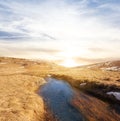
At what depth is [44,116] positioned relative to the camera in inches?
1276

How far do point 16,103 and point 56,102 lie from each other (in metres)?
8.86

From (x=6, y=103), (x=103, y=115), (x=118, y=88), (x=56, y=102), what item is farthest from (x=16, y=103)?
(x=118, y=88)

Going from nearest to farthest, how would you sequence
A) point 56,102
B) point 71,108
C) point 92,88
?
point 71,108
point 56,102
point 92,88

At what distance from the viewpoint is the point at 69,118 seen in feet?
104

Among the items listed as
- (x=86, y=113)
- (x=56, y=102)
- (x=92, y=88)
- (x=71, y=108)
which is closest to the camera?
(x=86, y=113)

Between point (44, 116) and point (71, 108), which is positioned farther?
point (71, 108)

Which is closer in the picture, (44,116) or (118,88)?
(44,116)

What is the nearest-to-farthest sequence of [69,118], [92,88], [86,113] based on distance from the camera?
[69,118] < [86,113] < [92,88]

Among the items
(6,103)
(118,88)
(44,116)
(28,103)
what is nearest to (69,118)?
(44,116)

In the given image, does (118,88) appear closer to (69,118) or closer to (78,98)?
(78,98)

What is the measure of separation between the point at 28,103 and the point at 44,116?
4943 mm

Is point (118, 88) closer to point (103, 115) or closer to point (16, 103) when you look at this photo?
point (103, 115)

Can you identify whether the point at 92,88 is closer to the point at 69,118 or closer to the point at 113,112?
the point at 113,112

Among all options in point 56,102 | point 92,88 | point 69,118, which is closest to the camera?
point 69,118
